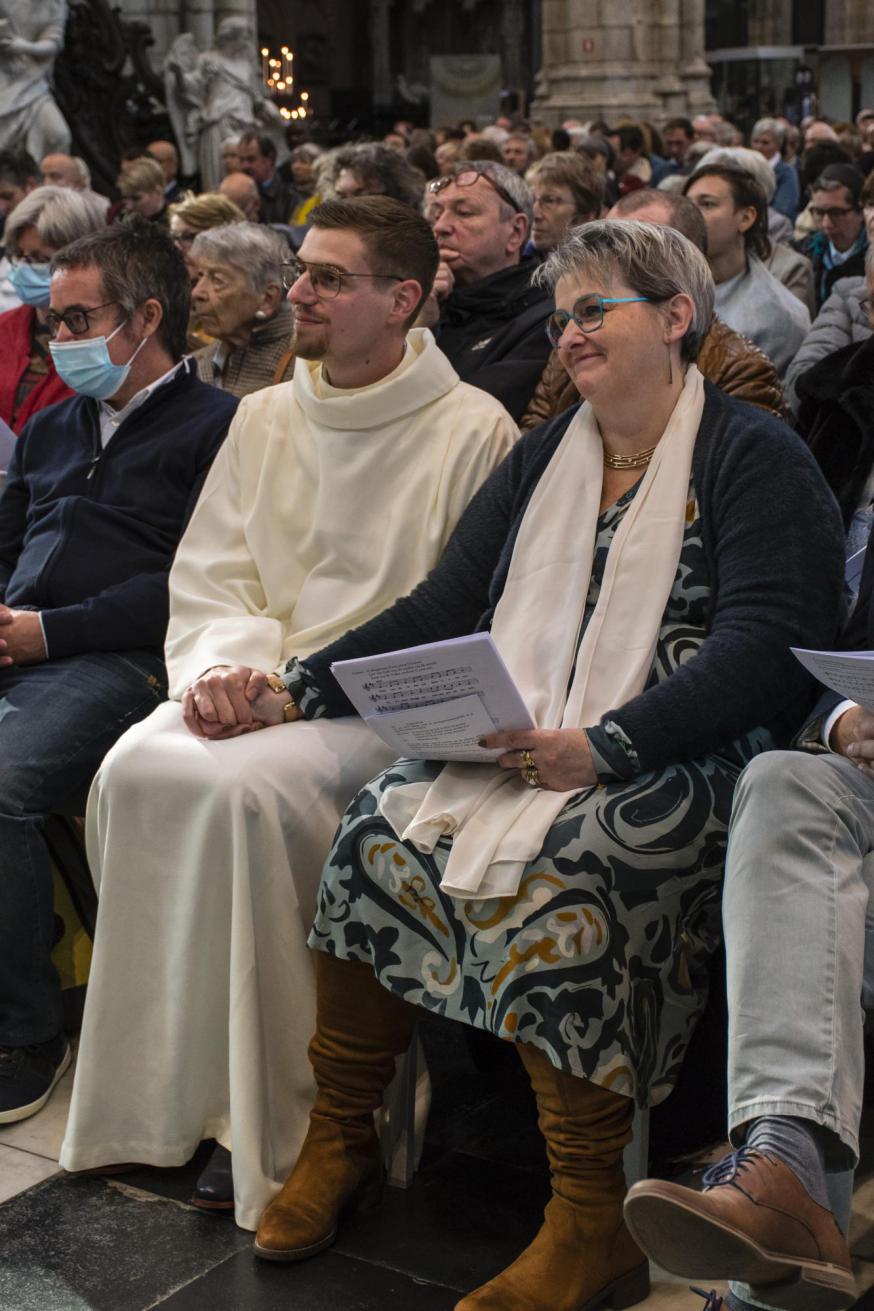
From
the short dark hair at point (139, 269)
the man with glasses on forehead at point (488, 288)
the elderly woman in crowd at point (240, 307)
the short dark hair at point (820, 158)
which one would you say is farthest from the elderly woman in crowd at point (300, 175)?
the short dark hair at point (139, 269)

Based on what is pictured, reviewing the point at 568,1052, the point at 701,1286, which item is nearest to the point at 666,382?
the point at 568,1052

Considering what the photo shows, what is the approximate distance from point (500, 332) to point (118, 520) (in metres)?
1.26

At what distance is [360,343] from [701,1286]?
6.54 feet

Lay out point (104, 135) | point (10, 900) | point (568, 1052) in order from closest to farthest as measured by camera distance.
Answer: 1. point (568, 1052)
2. point (10, 900)
3. point (104, 135)

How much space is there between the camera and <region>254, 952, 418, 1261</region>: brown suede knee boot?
A: 3.16 metres

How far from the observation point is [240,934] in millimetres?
3312

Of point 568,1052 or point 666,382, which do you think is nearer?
point 568,1052

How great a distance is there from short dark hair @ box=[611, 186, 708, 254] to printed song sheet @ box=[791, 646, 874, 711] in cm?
213

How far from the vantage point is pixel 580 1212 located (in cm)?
290

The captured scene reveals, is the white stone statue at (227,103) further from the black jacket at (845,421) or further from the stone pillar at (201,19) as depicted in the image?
the black jacket at (845,421)

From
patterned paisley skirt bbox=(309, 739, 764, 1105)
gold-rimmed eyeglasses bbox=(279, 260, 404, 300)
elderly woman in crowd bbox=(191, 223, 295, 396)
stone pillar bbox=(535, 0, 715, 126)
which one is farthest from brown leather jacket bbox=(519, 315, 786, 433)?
stone pillar bbox=(535, 0, 715, 126)

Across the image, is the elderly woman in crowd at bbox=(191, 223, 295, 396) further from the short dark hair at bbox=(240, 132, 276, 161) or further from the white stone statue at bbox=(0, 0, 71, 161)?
the white stone statue at bbox=(0, 0, 71, 161)

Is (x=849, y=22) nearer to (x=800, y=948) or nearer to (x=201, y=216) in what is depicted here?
(x=201, y=216)

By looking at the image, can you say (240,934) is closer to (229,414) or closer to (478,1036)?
(478,1036)
